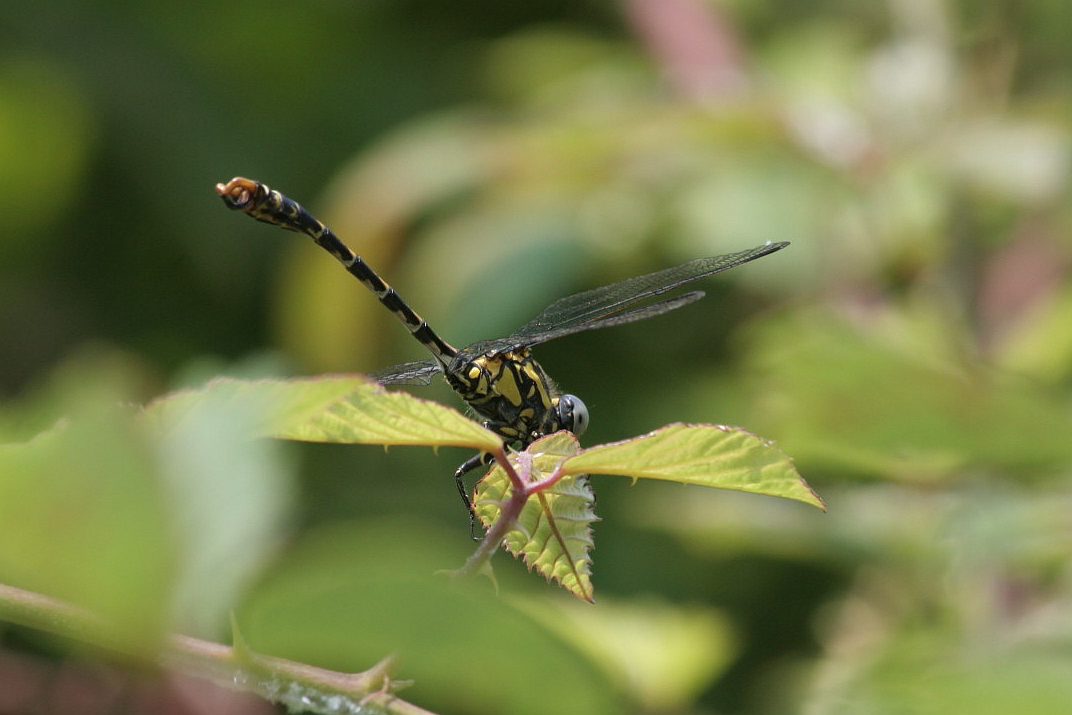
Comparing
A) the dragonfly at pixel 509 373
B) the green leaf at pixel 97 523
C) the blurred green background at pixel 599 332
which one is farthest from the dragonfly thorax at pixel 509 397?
the green leaf at pixel 97 523

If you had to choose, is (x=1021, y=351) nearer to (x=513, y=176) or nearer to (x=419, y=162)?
(x=513, y=176)

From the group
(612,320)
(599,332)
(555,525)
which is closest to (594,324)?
(612,320)

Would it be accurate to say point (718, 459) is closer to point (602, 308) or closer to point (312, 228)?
point (602, 308)

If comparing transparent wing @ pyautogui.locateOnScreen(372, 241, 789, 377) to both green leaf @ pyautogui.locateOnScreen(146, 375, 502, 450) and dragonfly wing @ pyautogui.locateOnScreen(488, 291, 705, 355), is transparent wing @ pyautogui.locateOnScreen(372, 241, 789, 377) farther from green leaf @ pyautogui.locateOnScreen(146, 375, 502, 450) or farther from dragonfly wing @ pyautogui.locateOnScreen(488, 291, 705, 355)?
green leaf @ pyautogui.locateOnScreen(146, 375, 502, 450)

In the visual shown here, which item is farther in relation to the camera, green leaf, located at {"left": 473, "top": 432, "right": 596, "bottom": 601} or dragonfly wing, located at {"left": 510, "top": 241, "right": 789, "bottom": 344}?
dragonfly wing, located at {"left": 510, "top": 241, "right": 789, "bottom": 344}

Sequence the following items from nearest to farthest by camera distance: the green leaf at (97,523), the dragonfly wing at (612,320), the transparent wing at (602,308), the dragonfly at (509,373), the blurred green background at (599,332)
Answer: the green leaf at (97,523), the blurred green background at (599,332), the dragonfly wing at (612,320), the transparent wing at (602,308), the dragonfly at (509,373)

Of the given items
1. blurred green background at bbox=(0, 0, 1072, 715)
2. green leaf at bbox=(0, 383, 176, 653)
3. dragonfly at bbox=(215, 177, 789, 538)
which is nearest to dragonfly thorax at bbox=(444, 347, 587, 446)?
dragonfly at bbox=(215, 177, 789, 538)

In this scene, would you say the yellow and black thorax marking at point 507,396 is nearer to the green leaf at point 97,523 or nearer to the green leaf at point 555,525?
the green leaf at point 555,525
